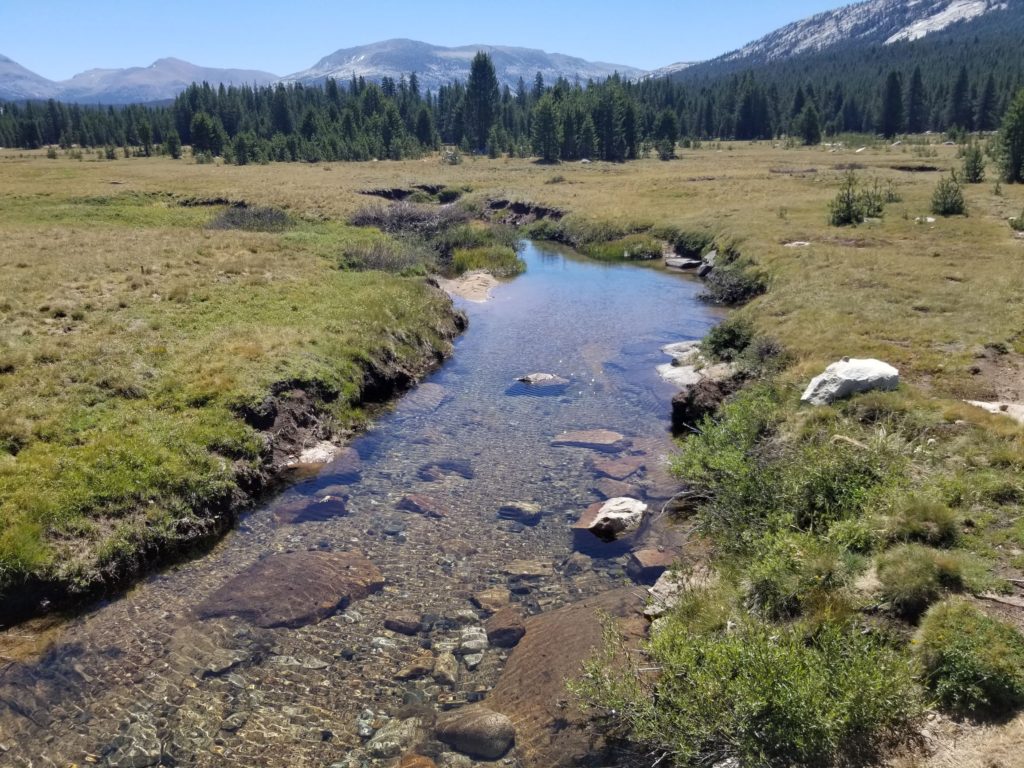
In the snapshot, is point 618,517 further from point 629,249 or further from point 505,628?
point 629,249

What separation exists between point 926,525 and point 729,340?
14066 mm

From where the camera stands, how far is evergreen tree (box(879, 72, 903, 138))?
138 m

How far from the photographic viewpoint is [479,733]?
8695 mm

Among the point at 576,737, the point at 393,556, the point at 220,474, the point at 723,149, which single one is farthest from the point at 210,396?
the point at 723,149

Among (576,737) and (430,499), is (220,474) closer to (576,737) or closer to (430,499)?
(430,499)

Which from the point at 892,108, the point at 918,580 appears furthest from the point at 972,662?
the point at 892,108

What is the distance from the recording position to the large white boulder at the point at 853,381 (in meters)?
14.7

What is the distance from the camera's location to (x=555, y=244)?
5506cm

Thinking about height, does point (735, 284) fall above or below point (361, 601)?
above

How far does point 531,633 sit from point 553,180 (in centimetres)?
7762

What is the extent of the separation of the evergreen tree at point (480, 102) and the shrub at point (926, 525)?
14766 centimetres

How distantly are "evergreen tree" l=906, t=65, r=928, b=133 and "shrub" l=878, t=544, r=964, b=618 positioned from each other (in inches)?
6981

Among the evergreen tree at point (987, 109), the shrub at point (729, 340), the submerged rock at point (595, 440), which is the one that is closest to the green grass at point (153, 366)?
the submerged rock at point (595, 440)

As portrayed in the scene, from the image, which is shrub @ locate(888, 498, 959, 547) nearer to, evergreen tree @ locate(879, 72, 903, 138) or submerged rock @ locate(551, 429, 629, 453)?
submerged rock @ locate(551, 429, 629, 453)
